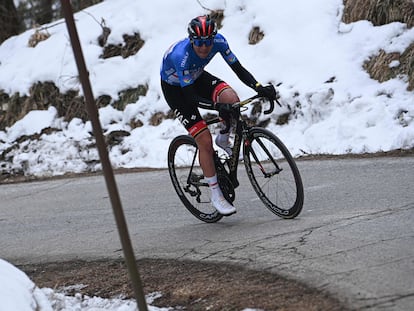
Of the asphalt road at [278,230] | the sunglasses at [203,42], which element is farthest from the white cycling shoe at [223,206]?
the sunglasses at [203,42]

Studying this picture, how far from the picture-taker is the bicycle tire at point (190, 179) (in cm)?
745

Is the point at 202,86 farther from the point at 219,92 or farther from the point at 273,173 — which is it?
the point at 273,173

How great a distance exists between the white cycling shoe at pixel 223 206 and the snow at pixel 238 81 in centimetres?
337

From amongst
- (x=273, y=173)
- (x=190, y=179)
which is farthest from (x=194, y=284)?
(x=190, y=179)

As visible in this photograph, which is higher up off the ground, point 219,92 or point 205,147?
point 219,92

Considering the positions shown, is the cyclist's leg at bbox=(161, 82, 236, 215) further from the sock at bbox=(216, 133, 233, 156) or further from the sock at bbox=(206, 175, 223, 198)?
the sock at bbox=(216, 133, 233, 156)

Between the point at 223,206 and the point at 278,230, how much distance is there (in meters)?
0.83

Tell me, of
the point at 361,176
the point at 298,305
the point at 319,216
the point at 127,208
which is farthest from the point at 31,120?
the point at 298,305

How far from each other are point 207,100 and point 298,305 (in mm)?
2835

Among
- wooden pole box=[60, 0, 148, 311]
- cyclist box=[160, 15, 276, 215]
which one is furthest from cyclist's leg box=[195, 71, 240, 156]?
wooden pole box=[60, 0, 148, 311]

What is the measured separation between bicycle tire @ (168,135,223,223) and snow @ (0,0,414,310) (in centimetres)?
314

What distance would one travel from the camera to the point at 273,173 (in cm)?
675

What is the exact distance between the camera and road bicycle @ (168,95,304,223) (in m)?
6.59

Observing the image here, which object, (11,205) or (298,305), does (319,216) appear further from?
(11,205)
